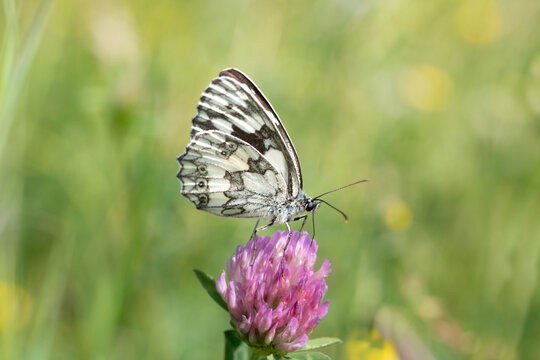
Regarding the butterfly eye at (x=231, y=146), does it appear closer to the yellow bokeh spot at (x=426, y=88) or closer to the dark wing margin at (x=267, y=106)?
the dark wing margin at (x=267, y=106)

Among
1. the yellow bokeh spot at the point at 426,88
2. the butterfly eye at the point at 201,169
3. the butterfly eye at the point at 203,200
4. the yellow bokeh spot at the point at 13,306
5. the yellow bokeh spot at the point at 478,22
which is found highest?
the yellow bokeh spot at the point at 478,22

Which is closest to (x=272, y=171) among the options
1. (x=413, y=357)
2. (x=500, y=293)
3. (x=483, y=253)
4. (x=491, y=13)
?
(x=413, y=357)

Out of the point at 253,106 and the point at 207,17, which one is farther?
the point at 207,17

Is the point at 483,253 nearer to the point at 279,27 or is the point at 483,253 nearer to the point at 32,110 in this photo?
the point at 279,27

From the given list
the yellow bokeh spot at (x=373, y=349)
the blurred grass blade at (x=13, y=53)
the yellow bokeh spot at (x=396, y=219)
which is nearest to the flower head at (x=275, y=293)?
the yellow bokeh spot at (x=373, y=349)

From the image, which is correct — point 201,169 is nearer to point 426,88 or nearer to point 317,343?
point 317,343

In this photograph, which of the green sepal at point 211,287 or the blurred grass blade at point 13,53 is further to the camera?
the blurred grass blade at point 13,53

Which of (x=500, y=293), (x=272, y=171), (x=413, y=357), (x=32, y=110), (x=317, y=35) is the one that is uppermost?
(x=317, y=35)
